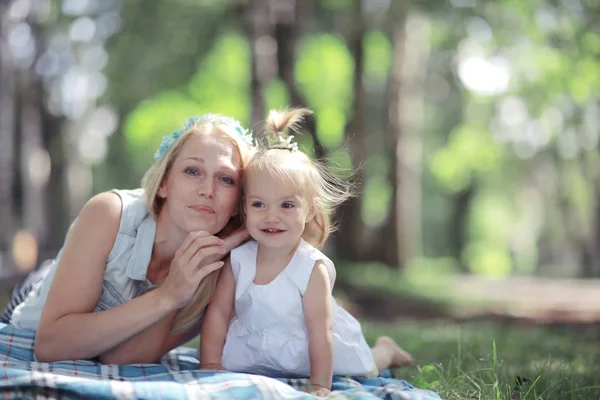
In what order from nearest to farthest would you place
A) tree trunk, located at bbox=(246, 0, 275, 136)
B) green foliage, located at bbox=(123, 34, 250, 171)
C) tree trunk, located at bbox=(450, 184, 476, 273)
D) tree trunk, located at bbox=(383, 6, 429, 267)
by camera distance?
1. tree trunk, located at bbox=(246, 0, 275, 136)
2. tree trunk, located at bbox=(383, 6, 429, 267)
3. green foliage, located at bbox=(123, 34, 250, 171)
4. tree trunk, located at bbox=(450, 184, 476, 273)

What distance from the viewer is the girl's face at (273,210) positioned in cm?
321

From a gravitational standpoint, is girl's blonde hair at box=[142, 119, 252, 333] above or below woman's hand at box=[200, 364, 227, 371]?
above

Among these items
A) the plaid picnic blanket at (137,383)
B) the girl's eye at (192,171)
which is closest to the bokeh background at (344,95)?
the girl's eye at (192,171)

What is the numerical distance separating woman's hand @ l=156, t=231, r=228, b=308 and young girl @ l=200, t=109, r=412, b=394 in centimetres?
22

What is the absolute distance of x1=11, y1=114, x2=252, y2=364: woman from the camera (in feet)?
10.4

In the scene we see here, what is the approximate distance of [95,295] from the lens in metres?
3.34

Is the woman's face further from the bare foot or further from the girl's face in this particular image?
the bare foot

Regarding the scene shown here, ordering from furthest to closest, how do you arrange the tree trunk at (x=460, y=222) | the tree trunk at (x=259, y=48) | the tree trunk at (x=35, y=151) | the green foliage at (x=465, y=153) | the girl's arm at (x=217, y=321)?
the tree trunk at (x=460, y=222)
the green foliage at (x=465, y=153)
the tree trunk at (x=35, y=151)
the tree trunk at (x=259, y=48)
the girl's arm at (x=217, y=321)

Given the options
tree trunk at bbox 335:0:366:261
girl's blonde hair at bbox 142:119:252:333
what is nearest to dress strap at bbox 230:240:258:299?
girl's blonde hair at bbox 142:119:252:333

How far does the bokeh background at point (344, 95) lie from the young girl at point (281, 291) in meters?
5.17

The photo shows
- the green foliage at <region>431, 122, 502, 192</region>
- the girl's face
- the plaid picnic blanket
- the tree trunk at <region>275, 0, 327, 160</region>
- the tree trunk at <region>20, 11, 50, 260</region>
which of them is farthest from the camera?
the green foliage at <region>431, 122, 502, 192</region>

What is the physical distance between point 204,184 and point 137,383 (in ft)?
3.37

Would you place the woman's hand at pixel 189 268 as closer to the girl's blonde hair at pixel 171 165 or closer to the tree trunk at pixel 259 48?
the girl's blonde hair at pixel 171 165

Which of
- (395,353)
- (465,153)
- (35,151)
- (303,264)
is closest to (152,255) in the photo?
(303,264)
